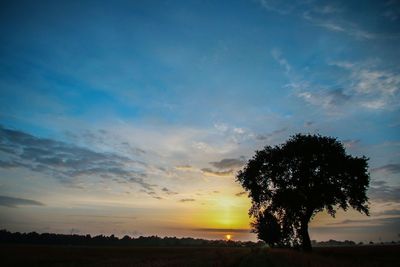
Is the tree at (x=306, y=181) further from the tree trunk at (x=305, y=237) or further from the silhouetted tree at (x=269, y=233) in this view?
the silhouetted tree at (x=269, y=233)

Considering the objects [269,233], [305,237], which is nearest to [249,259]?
[305,237]

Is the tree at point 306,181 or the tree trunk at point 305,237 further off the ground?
the tree at point 306,181

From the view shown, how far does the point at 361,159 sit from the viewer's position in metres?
40.2

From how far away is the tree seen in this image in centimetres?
3922

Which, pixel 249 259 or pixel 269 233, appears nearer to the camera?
pixel 249 259

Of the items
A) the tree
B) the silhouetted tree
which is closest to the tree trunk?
the tree

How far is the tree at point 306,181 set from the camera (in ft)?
129

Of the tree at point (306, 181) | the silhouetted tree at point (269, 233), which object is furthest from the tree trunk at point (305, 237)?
the silhouetted tree at point (269, 233)

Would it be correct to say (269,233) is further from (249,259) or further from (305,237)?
(249,259)

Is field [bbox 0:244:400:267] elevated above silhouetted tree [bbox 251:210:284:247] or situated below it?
below

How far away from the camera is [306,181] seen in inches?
1577

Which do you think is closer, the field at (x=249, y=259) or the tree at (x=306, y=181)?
the field at (x=249, y=259)

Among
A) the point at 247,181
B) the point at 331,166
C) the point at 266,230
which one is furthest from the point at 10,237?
the point at 331,166

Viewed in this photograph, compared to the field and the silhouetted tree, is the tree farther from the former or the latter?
the silhouetted tree
